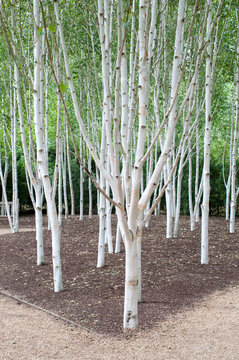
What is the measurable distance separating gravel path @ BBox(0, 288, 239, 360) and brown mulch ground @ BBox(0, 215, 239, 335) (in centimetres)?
19

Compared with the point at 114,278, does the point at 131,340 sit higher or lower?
higher

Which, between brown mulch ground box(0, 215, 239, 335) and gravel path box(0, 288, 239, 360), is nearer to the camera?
gravel path box(0, 288, 239, 360)

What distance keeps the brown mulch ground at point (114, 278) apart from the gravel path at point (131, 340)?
193 mm

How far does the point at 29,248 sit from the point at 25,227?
15.2ft

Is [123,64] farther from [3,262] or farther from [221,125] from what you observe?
[221,125]

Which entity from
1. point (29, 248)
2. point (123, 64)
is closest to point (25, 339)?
point (123, 64)

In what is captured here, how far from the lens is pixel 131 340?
3.30 m

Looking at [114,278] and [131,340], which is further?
[114,278]

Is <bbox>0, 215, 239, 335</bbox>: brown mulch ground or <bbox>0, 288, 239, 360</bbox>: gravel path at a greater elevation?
<bbox>0, 288, 239, 360</bbox>: gravel path

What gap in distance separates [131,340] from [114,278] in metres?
1.78

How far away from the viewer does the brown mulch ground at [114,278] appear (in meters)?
4.03

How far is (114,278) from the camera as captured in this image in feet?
16.6

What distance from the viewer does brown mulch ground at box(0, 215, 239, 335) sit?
4.03 metres

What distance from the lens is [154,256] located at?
6117mm
